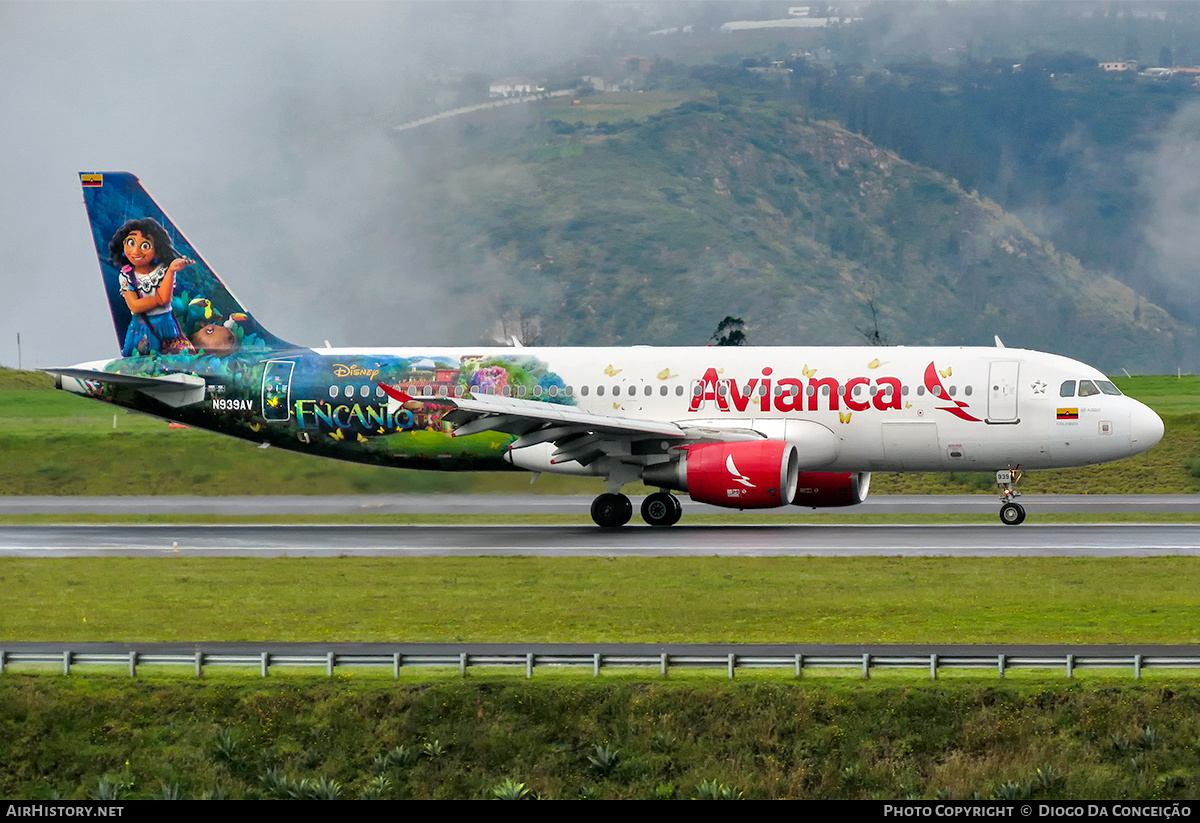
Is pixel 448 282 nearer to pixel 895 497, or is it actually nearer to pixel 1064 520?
pixel 895 497

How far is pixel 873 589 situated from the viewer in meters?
34.0

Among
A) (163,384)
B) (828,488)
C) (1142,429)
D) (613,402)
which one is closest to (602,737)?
(828,488)

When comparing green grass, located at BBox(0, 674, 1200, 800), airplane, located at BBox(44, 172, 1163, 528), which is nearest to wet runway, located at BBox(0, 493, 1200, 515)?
airplane, located at BBox(44, 172, 1163, 528)

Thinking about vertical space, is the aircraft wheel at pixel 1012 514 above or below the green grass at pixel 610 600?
above

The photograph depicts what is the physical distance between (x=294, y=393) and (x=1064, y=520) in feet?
82.2

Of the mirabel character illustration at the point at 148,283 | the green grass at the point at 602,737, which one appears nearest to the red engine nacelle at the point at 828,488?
the mirabel character illustration at the point at 148,283

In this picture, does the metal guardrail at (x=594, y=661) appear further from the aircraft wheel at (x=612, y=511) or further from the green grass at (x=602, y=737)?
the aircraft wheel at (x=612, y=511)

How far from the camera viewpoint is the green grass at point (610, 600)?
97.2ft

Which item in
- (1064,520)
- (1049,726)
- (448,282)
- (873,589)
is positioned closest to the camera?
(1049,726)

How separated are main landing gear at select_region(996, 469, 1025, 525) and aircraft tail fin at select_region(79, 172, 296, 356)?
24.2m

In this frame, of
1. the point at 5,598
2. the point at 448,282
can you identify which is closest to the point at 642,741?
the point at 5,598

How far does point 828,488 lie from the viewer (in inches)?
1886

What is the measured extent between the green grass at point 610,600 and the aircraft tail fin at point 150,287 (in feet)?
43.3

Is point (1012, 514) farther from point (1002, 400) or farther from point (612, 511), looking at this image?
point (612, 511)
